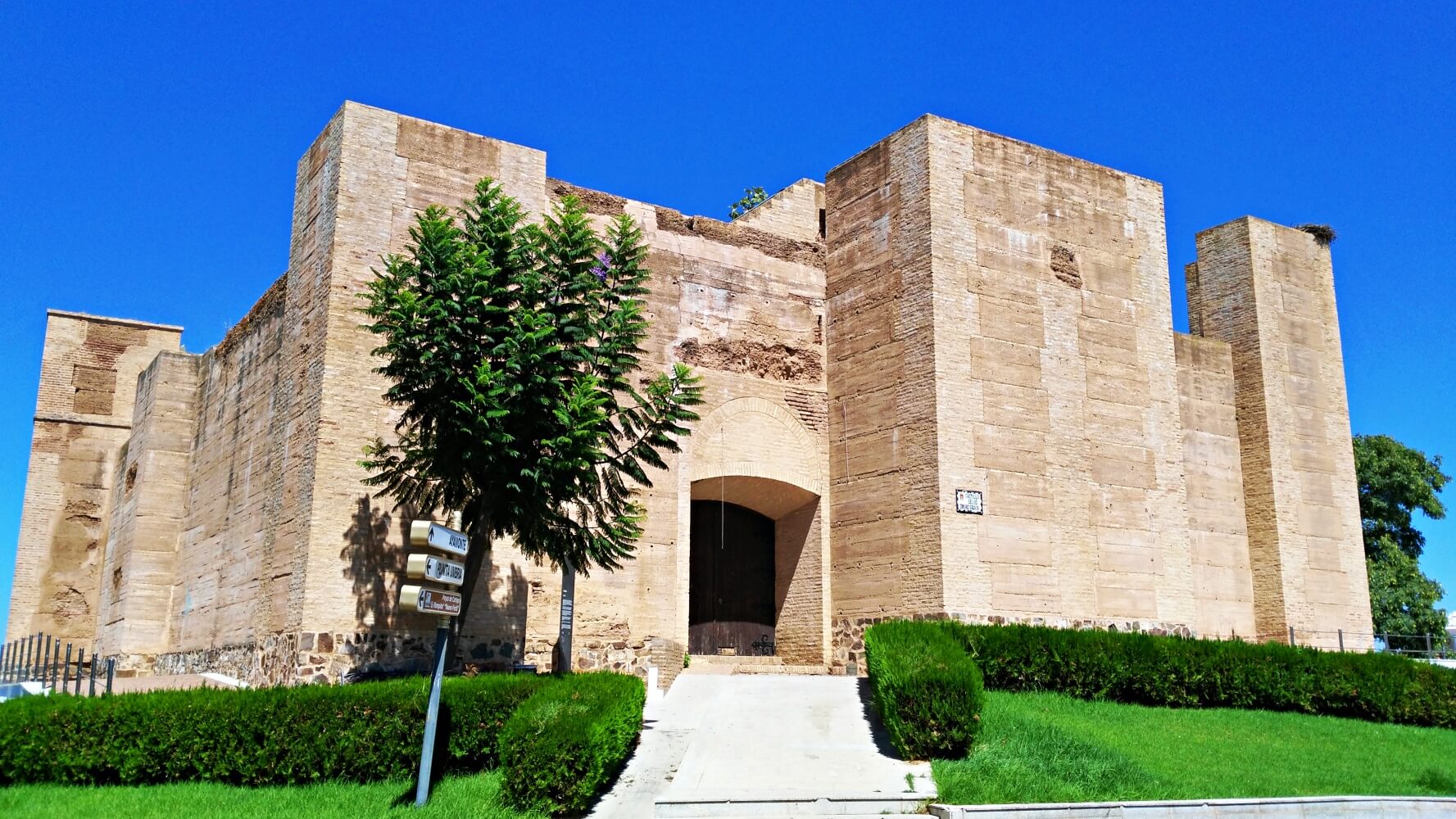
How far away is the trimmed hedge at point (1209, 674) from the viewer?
1459cm

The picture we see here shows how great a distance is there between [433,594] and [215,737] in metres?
2.69

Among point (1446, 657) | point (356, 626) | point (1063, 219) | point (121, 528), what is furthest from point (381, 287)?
point (1446, 657)

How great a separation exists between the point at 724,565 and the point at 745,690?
472 centimetres

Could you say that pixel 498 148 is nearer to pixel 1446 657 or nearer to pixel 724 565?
pixel 724 565

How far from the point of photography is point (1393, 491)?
32156 millimetres

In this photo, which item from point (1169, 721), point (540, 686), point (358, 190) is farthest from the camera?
point (358, 190)

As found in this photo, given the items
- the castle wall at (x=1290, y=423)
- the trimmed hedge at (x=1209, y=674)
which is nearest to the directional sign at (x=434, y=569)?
the trimmed hedge at (x=1209, y=674)

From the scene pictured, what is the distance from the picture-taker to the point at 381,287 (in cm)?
1290

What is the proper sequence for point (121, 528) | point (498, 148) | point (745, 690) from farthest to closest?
point (121, 528), point (498, 148), point (745, 690)

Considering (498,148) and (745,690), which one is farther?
(498,148)

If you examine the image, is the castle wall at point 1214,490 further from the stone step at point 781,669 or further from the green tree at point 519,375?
the green tree at point 519,375

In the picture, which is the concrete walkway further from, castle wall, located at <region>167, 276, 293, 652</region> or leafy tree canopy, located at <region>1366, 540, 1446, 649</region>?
leafy tree canopy, located at <region>1366, 540, 1446, 649</region>

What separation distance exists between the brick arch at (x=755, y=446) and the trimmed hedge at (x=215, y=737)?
7.89m

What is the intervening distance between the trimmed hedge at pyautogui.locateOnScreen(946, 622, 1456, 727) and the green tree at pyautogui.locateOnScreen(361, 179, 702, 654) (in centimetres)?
468
